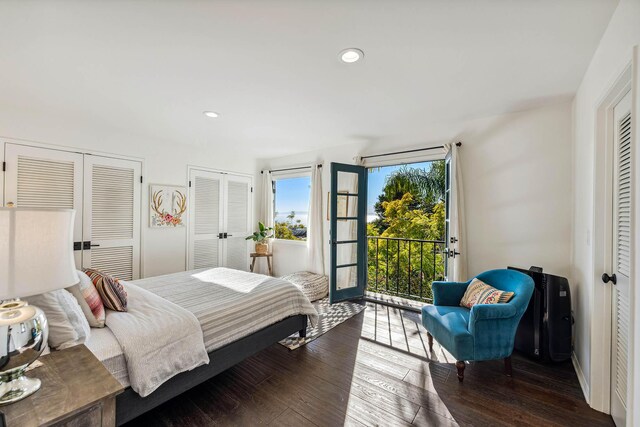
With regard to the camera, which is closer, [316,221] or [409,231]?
[316,221]

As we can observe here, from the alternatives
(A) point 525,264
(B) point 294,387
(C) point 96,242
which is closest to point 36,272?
(B) point 294,387

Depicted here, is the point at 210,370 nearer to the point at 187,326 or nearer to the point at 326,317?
the point at 187,326

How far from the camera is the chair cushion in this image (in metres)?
2.04

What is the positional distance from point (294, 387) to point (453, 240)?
90.5 inches

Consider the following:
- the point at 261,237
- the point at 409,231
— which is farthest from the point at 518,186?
the point at 261,237

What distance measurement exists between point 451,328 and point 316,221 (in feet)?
9.05

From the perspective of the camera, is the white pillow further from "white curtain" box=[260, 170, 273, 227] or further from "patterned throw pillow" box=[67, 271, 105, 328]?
"white curtain" box=[260, 170, 273, 227]

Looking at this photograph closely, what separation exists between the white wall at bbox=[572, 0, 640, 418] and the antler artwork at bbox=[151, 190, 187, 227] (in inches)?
186

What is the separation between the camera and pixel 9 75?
217 cm

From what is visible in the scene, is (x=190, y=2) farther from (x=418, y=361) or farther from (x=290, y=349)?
(x=418, y=361)

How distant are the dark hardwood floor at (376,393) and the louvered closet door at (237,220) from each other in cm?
271

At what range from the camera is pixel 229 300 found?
222cm

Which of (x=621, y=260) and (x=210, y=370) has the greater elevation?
(x=621, y=260)

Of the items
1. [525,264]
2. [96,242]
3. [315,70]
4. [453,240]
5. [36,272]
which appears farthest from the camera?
[96,242]
